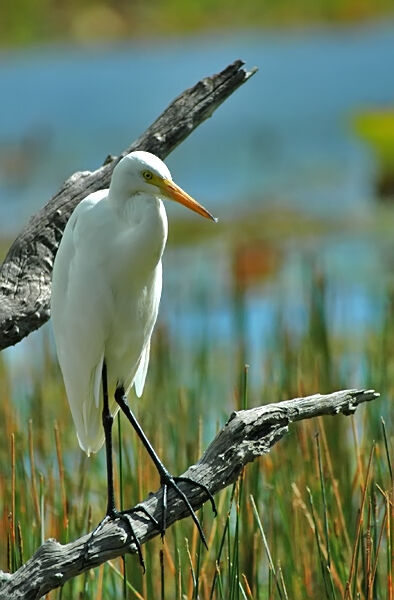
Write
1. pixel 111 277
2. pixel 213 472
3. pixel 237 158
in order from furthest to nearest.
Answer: pixel 237 158, pixel 111 277, pixel 213 472

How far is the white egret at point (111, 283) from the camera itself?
1439 mm

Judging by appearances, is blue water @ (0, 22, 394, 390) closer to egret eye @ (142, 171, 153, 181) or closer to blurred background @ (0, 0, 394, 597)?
blurred background @ (0, 0, 394, 597)

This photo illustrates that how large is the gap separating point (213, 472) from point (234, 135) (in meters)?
5.13

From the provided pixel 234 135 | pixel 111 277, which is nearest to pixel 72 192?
pixel 111 277

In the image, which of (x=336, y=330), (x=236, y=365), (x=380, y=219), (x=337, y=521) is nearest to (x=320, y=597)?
(x=337, y=521)

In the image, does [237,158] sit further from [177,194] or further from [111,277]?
[177,194]

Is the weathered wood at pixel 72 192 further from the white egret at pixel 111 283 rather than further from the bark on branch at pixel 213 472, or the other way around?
the bark on branch at pixel 213 472

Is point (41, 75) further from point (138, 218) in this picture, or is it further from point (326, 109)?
point (138, 218)

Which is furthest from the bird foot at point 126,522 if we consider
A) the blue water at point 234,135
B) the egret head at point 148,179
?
the blue water at point 234,135

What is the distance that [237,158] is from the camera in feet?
20.1

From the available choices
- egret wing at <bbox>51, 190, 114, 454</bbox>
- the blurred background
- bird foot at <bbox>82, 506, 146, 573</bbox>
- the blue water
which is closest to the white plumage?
egret wing at <bbox>51, 190, 114, 454</bbox>

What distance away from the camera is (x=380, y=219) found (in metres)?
5.39

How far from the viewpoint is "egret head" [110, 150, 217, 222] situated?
1.40 metres

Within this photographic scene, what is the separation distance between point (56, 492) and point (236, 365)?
74cm
